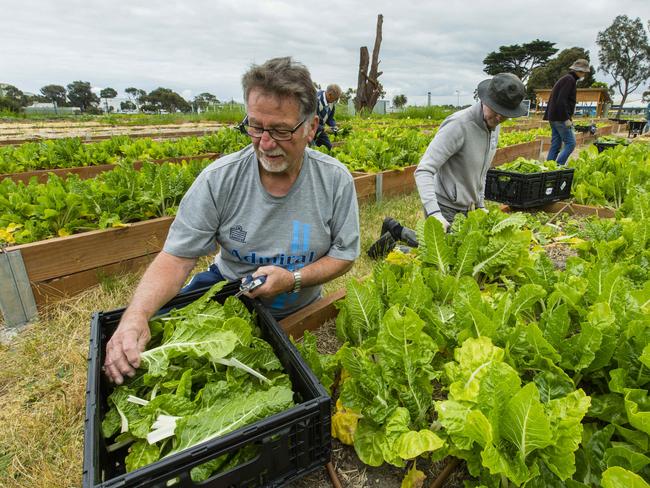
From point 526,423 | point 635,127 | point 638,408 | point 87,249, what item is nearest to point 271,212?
point 526,423

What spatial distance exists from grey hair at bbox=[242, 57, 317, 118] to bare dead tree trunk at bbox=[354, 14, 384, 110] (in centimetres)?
2360

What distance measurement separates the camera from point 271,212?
220cm

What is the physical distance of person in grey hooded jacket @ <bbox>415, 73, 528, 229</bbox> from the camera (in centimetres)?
335

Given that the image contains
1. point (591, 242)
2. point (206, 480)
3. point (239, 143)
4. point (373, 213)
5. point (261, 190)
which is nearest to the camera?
point (206, 480)

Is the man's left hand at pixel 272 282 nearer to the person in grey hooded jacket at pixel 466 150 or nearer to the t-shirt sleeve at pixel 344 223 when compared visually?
the t-shirt sleeve at pixel 344 223

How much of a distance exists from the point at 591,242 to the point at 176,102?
82364 mm

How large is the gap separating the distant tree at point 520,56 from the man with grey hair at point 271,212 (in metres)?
66.8

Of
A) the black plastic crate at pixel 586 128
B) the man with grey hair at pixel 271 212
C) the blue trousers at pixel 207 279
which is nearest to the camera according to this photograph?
the man with grey hair at pixel 271 212

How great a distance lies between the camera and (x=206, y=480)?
4.03 ft

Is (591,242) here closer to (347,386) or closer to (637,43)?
(347,386)

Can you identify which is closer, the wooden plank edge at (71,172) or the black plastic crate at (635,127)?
the wooden plank edge at (71,172)

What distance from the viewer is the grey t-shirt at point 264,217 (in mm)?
2131

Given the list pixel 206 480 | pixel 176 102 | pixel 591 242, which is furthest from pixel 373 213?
pixel 176 102

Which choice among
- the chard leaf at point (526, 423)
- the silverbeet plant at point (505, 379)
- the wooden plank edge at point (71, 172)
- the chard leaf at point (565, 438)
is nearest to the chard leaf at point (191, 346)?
the silverbeet plant at point (505, 379)
